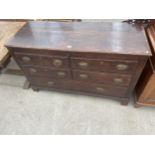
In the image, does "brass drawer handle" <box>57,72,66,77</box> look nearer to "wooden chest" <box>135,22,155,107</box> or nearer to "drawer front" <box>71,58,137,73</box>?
"drawer front" <box>71,58,137,73</box>

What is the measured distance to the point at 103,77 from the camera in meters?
1.37

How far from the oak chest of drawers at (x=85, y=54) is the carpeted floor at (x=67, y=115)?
0.55 ft

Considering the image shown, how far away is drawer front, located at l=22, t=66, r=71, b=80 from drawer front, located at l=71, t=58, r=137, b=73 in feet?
0.55

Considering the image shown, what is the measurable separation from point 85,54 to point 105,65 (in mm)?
206

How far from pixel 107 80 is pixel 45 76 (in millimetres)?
678

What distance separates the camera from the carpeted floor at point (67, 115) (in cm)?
151

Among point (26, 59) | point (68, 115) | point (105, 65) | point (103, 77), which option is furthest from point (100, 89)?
point (26, 59)

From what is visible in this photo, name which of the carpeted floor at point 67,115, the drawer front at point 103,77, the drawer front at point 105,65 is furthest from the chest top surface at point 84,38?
the carpeted floor at point 67,115

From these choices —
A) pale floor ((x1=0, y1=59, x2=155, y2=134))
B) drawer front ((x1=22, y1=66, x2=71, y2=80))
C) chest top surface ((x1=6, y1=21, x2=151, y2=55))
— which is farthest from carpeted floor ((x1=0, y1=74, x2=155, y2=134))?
chest top surface ((x1=6, y1=21, x2=151, y2=55))

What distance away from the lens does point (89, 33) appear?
4.42 feet

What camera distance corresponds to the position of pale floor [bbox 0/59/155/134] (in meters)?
1.51
